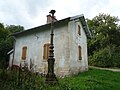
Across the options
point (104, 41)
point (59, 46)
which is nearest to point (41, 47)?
point (59, 46)

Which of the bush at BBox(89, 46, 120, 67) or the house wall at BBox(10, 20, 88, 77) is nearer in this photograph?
the house wall at BBox(10, 20, 88, 77)

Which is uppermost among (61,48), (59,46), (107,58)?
(59,46)

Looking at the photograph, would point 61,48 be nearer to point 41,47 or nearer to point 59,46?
point 59,46

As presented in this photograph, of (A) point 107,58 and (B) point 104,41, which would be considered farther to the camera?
(B) point 104,41

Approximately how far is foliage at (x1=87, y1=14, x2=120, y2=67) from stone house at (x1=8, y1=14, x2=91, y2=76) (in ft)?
31.6

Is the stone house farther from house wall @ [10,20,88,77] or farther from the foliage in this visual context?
the foliage

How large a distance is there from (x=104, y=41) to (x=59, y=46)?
734 inches

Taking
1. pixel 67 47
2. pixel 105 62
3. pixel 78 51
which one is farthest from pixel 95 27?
pixel 67 47

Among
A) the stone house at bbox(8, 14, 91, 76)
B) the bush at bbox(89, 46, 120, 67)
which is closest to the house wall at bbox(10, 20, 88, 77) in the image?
the stone house at bbox(8, 14, 91, 76)

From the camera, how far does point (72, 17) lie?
1495 cm

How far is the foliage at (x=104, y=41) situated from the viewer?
27984mm

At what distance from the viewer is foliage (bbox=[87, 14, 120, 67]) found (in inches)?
1102

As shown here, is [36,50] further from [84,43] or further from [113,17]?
[113,17]

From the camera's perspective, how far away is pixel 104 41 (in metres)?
32.1
